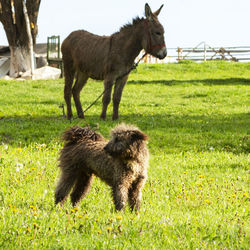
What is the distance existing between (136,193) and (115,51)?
27.5 feet

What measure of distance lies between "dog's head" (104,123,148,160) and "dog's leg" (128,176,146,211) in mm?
382

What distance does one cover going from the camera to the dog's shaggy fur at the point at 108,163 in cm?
520

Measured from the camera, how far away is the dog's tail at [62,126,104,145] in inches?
237

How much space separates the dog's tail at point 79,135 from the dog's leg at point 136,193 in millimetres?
894

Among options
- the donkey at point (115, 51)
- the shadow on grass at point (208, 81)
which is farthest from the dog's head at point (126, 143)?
the shadow on grass at point (208, 81)

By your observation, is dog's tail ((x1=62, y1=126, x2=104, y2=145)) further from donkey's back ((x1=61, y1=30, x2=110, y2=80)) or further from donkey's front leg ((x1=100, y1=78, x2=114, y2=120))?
donkey's back ((x1=61, y1=30, x2=110, y2=80))

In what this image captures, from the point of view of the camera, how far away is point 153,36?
1284cm

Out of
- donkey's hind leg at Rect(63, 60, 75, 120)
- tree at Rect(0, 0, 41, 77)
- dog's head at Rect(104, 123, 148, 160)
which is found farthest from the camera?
tree at Rect(0, 0, 41, 77)

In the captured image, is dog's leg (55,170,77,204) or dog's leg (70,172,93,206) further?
dog's leg (70,172,93,206)

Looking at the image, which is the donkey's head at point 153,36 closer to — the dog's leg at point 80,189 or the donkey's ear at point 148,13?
the donkey's ear at point 148,13

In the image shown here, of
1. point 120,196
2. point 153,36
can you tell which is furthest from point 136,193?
point 153,36

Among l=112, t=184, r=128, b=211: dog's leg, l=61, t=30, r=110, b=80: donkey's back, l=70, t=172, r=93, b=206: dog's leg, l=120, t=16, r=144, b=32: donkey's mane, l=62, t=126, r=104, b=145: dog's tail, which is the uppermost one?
l=120, t=16, r=144, b=32: donkey's mane

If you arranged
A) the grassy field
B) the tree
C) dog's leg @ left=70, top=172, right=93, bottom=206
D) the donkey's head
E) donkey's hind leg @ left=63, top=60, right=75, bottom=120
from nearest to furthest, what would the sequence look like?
the grassy field → dog's leg @ left=70, top=172, right=93, bottom=206 → the donkey's head → donkey's hind leg @ left=63, top=60, right=75, bottom=120 → the tree

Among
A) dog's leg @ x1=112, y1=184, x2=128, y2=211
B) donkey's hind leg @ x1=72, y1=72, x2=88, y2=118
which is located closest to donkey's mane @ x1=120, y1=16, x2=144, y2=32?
donkey's hind leg @ x1=72, y1=72, x2=88, y2=118
